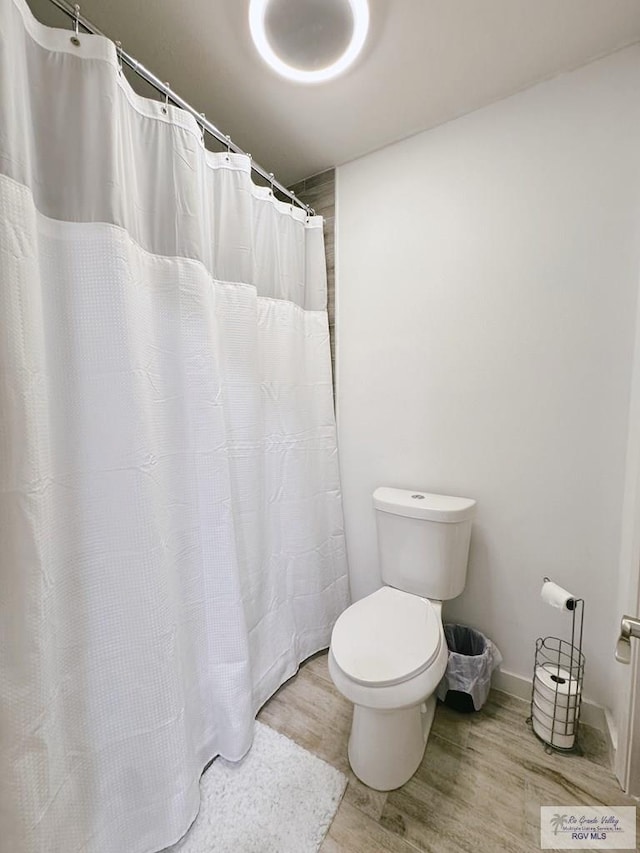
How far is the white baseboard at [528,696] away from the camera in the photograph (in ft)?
4.04

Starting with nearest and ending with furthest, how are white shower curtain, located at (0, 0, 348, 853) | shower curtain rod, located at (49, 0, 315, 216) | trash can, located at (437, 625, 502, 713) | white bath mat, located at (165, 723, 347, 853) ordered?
1. white shower curtain, located at (0, 0, 348, 853)
2. shower curtain rod, located at (49, 0, 315, 216)
3. white bath mat, located at (165, 723, 347, 853)
4. trash can, located at (437, 625, 502, 713)

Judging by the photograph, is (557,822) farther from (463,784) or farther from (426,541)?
(426,541)

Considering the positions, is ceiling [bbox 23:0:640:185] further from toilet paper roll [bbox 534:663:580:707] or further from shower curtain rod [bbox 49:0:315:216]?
toilet paper roll [bbox 534:663:580:707]

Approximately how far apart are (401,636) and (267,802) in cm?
63

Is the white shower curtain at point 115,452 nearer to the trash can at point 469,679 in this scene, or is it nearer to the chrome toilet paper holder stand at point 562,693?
the trash can at point 469,679

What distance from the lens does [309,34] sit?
1054mm

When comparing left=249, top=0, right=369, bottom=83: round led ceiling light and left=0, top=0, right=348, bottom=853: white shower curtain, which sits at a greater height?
left=249, top=0, right=369, bottom=83: round led ceiling light

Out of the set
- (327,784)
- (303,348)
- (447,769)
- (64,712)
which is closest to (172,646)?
(64,712)

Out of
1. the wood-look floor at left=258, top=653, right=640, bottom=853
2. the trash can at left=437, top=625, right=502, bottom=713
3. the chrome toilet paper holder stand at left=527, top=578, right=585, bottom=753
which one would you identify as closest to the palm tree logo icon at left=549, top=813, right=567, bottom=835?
the wood-look floor at left=258, top=653, right=640, bottom=853

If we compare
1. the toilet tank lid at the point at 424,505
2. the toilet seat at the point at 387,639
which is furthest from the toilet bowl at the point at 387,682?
the toilet tank lid at the point at 424,505

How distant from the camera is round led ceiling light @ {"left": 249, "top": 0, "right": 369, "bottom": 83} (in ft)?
3.21

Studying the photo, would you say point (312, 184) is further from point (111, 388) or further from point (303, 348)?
point (111, 388)

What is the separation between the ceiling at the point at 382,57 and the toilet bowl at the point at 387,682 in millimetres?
1897

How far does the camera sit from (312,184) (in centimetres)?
176
